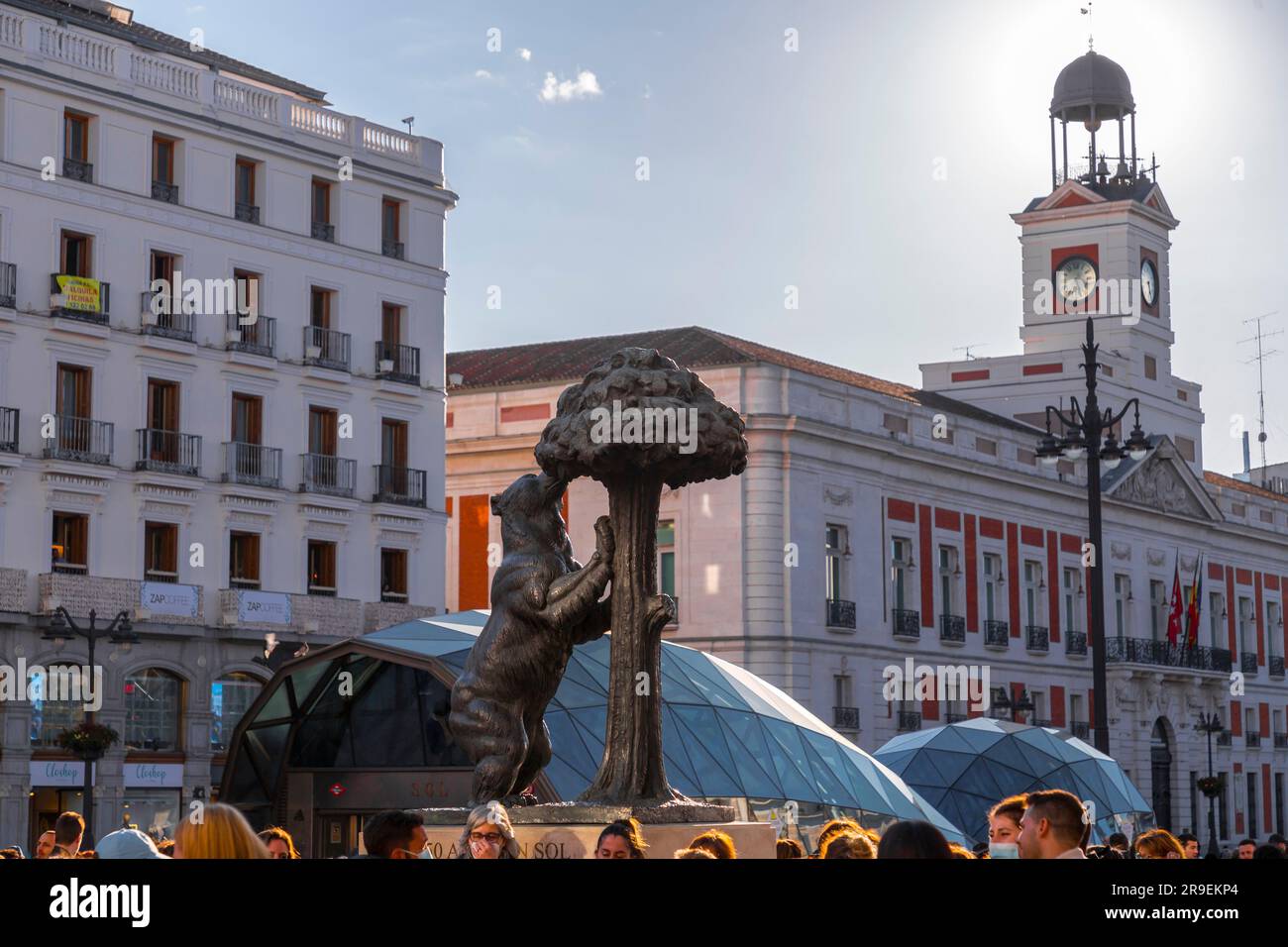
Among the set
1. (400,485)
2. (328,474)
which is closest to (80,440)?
(328,474)

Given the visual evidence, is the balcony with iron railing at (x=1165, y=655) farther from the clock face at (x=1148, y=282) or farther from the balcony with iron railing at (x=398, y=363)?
the balcony with iron railing at (x=398, y=363)

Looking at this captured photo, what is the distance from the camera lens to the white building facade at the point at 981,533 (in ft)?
175

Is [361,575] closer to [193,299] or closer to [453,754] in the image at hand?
[193,299]

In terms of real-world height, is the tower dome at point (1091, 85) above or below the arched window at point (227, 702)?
above

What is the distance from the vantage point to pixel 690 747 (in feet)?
93.4

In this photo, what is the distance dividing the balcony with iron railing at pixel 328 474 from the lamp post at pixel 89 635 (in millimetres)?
6436

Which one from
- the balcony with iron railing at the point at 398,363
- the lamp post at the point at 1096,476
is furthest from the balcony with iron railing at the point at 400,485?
the lamp post at the point at 1096,476

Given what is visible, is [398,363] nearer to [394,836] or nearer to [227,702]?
[227,702]

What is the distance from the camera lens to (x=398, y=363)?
50.8 m

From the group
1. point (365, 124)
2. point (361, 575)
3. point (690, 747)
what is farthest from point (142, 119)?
point (690, 747)

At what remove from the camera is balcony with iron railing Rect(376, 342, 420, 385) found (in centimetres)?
5025

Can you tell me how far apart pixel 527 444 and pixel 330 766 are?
87.2 ft

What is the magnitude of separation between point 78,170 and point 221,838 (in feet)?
133

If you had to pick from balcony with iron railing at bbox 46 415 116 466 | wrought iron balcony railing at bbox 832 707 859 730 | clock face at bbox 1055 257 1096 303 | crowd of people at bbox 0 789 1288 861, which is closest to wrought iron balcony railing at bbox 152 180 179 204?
balcony with iron railing at bbox 46 415 116 466
